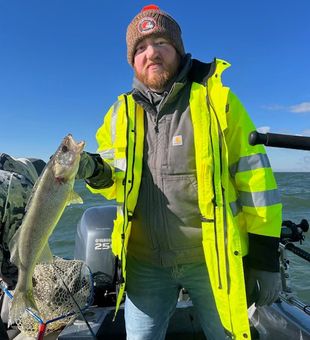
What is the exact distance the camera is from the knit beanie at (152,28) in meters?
2.66

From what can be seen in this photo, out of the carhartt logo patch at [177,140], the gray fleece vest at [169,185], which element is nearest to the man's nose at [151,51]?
the gray fleece vest at [169,185]

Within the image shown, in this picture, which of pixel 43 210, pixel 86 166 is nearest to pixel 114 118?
pixel 86 166

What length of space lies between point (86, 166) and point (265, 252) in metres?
1.31

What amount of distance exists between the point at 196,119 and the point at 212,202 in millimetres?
563

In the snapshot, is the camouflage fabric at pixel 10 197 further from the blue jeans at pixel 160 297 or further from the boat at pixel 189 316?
the boat at pixel 189 316

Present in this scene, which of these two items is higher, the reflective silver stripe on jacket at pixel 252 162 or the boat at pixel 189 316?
the reflective silver stripe on jacket at pixel 252 162

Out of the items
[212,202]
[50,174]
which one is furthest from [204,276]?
[50,174]

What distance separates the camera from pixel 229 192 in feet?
7.87

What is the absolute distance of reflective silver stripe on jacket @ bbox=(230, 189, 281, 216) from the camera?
7.56ft

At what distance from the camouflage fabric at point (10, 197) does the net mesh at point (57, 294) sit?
1384 mm

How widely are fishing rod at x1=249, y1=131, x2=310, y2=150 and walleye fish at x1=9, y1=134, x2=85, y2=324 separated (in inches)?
51.5

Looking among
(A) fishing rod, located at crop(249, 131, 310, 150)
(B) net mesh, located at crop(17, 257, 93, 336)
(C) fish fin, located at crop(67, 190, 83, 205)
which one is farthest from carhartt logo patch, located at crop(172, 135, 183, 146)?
(B) net mesh, located at crop(17, 257, 93, 336)

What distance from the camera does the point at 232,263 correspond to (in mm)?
2318

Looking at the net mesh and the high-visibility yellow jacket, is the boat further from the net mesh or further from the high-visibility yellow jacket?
the high-visibility yellow jacket
